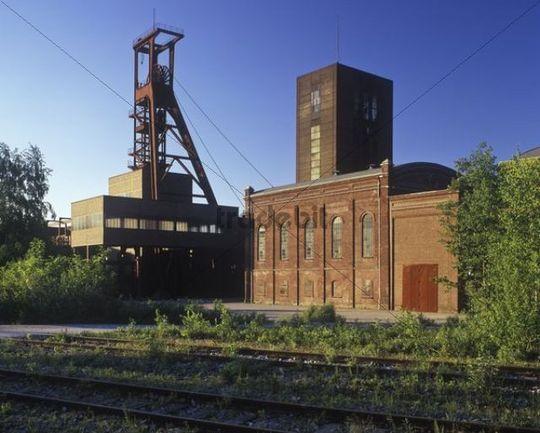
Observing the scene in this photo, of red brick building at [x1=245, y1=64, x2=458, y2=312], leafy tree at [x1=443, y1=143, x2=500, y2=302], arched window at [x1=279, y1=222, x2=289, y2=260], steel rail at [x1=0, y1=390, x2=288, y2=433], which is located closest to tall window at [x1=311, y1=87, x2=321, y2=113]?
red brick building at [x1=245, y1=64, x2=458, y2=312]

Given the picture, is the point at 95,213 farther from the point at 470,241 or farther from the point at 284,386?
the point at 284,386

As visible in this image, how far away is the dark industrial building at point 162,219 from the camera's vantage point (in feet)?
170

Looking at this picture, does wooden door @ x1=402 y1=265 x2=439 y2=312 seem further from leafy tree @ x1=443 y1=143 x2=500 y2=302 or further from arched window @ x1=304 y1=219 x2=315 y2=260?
arched window @ x1=304 y1=219 x2=315 y2=260

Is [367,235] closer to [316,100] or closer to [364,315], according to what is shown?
[364,315]

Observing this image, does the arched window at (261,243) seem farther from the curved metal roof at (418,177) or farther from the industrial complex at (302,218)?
the curved metal roof at (418,177)

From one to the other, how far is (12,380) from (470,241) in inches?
754

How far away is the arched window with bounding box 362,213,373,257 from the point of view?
37.8m

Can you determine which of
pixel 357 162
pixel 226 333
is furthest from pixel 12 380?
pixel 357 162

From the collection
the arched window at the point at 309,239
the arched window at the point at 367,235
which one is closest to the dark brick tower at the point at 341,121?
the arched window at the point at 309,239

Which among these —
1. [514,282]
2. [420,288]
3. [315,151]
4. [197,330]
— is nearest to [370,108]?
[315,151]

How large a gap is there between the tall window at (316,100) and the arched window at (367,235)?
24901 mm

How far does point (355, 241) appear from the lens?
1529 inches

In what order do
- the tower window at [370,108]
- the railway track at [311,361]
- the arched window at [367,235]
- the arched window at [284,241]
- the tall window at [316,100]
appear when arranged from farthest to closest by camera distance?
1. the tower window at [370,108]
2. the tall window at [316,100]
3. the arched window at [284,241]
4. the arched window at [367,235]
5. the railway track at [311,361]

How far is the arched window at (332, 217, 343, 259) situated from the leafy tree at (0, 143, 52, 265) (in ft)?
84.4
